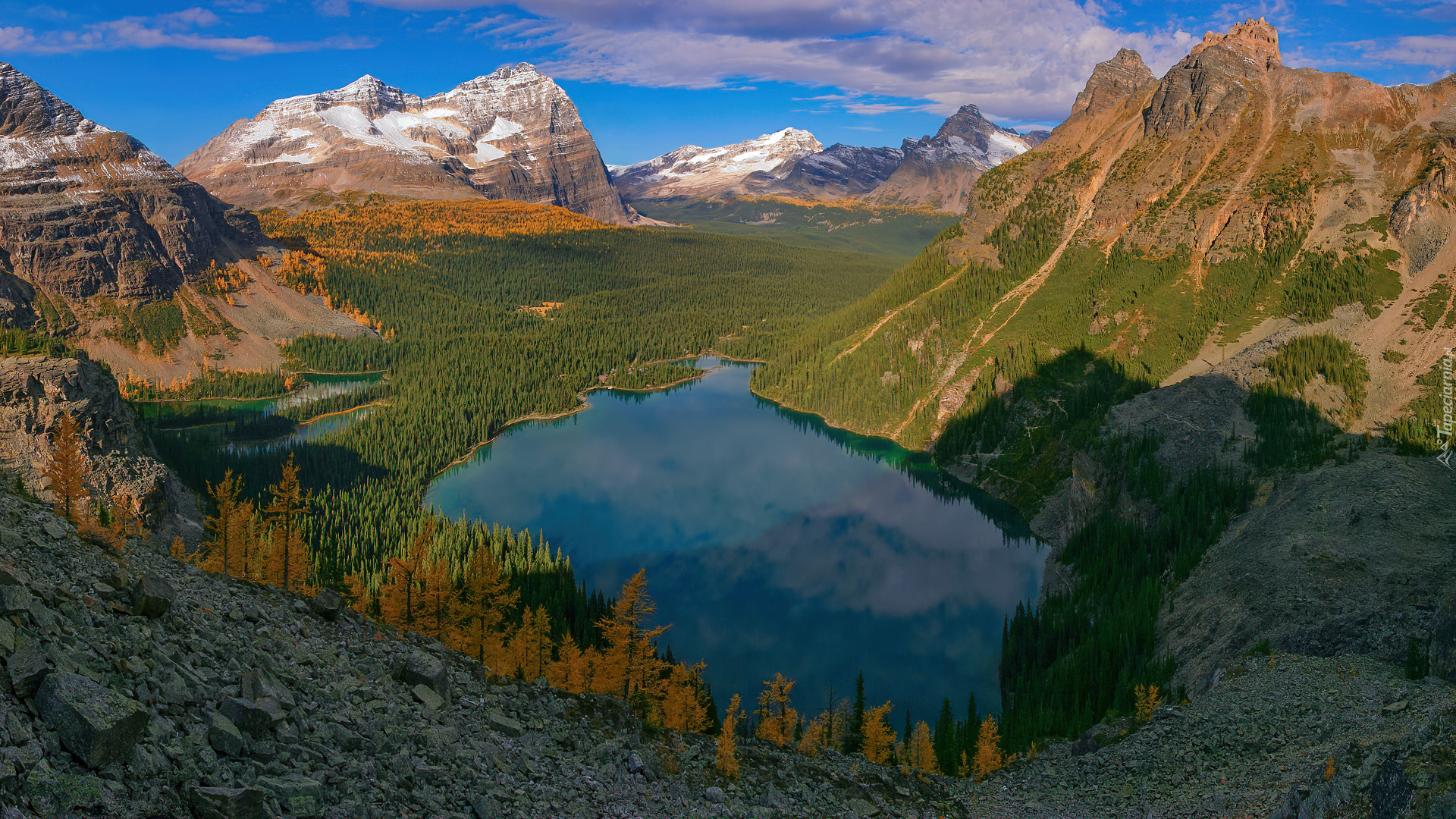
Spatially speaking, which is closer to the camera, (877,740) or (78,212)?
(877,740)

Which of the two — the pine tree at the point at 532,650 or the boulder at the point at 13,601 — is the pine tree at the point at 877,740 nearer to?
the pine tree at the point at 532,650

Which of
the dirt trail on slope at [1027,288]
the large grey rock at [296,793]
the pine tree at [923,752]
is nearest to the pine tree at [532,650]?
the pine tree at [923,752]

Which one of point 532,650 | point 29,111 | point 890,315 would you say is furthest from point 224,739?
point 29,111

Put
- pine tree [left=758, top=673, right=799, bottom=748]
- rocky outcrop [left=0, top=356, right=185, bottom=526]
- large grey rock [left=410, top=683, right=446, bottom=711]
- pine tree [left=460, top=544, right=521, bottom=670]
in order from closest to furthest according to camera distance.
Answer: large grey rock [left=410, top=683, right=446, bottom=711] < pine tree [left=460, top=544, right=521, bottom=670] < pine tree [left=758, top=673, right=799, bottom=748] < rocky outcrop [left=0, top=356, right=185, bottom=526]

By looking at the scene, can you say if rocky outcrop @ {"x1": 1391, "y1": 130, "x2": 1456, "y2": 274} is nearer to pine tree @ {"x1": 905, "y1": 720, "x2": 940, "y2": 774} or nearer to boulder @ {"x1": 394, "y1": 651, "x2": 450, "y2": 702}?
pine tree @ {"x1": 905, "y1": 720, "x2": 940, "y2": 774}

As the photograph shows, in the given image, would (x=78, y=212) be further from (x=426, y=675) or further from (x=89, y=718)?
(x=89, y=718)

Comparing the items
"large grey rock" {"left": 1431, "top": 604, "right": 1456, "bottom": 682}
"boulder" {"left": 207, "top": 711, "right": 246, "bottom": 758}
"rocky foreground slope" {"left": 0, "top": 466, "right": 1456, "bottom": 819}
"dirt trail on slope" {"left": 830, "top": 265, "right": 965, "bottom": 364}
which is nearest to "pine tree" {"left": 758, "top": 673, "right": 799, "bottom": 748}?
"rocky foreground slope" {"left": 0, "top": 466, "right": 1456, "bottom": 819}
